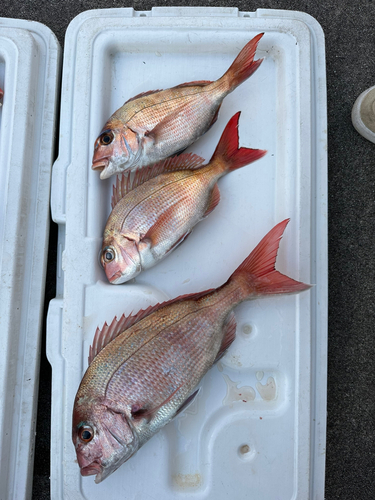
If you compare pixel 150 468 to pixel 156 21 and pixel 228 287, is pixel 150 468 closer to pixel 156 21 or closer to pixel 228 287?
pixel 228 287

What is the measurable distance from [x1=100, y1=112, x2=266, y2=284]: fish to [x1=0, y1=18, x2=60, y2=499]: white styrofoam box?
258 mm

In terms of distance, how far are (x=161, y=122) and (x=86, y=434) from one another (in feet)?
2.40

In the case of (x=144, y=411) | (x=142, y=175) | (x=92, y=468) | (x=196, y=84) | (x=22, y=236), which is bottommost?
(x=92, y=468)

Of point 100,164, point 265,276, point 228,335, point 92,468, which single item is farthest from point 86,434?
point 100,164

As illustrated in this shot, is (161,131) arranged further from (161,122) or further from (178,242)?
(178,242)

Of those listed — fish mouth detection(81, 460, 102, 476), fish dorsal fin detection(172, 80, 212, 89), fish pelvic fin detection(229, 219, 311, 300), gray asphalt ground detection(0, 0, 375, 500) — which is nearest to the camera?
fish mouth detection(81, 460, 102, 476)

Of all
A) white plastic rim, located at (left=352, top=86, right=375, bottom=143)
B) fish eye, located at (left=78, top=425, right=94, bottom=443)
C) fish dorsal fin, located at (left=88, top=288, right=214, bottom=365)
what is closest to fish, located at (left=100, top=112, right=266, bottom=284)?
fish dorsal fin, located at (left=88, top=288, right=214, bottom=365)

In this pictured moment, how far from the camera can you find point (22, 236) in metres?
1.06

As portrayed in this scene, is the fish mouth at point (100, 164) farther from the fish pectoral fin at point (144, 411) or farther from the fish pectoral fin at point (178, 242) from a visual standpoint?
the fish pectoral fin at point (144, 411)

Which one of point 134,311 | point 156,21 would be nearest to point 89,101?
point 156,21

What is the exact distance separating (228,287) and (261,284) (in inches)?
3.0

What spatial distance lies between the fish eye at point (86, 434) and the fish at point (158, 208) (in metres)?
0.34

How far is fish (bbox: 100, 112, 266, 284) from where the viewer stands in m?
0.93

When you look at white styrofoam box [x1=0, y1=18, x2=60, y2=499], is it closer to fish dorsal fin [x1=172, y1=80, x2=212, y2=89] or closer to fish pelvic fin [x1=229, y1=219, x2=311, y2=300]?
fish dorsal fin [x1=172, y1=80, x2=212, y2=89]
